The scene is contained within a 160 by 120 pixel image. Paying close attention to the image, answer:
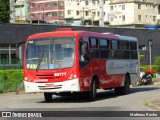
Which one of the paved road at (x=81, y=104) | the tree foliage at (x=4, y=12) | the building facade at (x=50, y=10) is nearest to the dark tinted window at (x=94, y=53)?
the paved road at (x=81, y=104)

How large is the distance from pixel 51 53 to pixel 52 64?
1.73 ft

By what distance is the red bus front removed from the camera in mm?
21817

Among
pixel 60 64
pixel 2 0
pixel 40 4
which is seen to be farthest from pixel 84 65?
pixel 40 4

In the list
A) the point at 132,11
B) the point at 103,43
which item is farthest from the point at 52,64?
the point at 132,11

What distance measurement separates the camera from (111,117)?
48.3 ft

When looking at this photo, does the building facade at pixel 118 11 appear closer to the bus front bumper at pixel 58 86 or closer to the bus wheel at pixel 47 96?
the bus wheel at pixel 47 96

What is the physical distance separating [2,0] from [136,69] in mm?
28244

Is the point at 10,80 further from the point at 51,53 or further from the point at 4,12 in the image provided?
the point at 4,12

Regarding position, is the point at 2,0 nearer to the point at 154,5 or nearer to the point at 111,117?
the point at 111,117

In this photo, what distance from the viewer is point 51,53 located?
73.5ft

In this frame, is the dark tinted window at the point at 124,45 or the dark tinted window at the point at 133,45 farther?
the dark tinted window at the point at 133,45

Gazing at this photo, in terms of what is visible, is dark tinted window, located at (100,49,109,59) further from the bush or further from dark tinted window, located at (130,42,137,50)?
the bush

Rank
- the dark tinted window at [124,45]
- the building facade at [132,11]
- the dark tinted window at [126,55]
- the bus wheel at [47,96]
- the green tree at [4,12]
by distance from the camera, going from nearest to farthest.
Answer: the bus wheel at [47,96] → the dark tinted window at [124,45] → the dark tinted window at [126,55] → the green tree at [4,12] → the building facade at [132,11]

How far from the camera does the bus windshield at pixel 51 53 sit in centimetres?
2208
